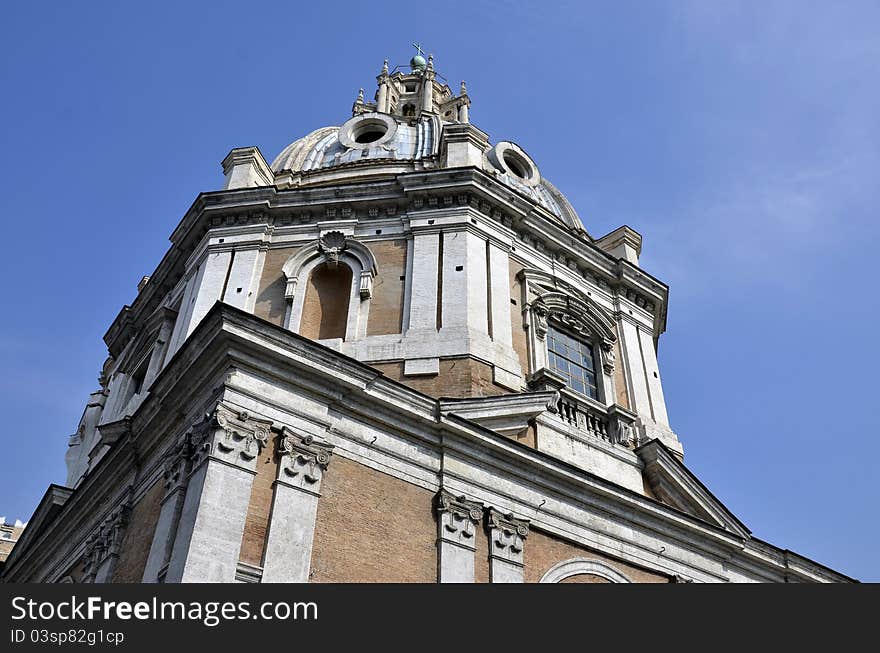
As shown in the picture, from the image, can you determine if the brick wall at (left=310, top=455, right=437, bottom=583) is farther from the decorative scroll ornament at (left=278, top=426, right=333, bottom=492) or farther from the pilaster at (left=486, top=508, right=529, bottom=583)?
the pilaster at (left=486, top=508, right=529, bottom=583)

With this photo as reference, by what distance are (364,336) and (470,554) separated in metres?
6.08

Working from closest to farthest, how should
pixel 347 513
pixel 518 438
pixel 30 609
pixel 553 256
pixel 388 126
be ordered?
pixel 30 609 → pixel 347 513 → pixel 518 438 → pixel 553 256 → pixel 388 126

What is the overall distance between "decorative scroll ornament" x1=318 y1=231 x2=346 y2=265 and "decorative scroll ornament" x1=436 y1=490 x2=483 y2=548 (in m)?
7.77

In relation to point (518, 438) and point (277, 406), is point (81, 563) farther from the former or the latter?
point (518, 438)

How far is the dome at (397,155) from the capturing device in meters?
25.2

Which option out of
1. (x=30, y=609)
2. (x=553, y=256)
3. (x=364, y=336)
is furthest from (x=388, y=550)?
(x=553, y=256)

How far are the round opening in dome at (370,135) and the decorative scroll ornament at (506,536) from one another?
1514 centimetres

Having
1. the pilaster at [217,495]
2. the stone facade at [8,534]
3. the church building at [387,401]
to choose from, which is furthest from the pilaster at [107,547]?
the stone facade at [8,534]

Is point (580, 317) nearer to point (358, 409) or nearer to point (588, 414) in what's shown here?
point (588, 414)

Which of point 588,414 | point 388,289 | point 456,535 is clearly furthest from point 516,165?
point 456,535

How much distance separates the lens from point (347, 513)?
1379 centimetres

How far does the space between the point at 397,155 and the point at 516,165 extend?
342cm

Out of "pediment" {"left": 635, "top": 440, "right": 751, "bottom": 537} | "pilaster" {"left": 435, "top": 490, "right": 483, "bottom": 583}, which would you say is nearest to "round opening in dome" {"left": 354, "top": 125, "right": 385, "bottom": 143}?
"pediment" {"left": 635, "top": 440, "right": 751, "bottom": 537}

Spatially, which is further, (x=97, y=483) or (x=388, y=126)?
(x=388, y=126)
